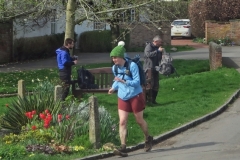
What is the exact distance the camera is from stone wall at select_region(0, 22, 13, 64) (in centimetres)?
3014

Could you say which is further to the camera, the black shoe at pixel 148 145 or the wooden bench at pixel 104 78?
the wooden bench at pixel 104 78

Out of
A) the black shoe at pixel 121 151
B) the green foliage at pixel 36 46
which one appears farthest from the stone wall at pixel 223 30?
the black shoe at pixel 121 151

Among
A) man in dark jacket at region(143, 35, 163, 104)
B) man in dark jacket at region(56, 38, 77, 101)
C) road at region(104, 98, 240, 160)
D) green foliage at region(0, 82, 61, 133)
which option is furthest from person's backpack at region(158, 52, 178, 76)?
green foliage at region(0, 82, 61, 133)

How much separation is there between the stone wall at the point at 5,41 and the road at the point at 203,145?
1743 centimetres

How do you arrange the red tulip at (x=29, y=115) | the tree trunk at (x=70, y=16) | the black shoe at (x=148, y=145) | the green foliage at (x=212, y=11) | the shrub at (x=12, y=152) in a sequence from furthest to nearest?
the green foliage at (x=212, y=11), the tree trunk at (x=70, y=16), the red tulip at (x=29, y=115), the black shoe at (x=148, y=145), the shrub at (x=12, y=152)

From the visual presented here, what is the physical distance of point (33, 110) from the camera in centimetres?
1174

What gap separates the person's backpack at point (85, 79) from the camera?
Answer: 15141 mm

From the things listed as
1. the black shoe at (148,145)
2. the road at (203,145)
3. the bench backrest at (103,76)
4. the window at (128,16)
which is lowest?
the road at (203,145)

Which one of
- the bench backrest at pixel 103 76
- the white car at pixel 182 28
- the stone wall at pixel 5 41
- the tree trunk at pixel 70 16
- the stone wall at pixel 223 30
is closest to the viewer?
the bench backrest at pixel 103 76

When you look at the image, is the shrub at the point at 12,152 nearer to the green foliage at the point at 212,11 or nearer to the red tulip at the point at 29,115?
the red tulip at the point at 29,115

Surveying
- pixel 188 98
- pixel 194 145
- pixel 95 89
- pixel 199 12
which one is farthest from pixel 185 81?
pixel 199 12

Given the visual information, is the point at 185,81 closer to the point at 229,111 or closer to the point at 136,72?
the point at 229,111

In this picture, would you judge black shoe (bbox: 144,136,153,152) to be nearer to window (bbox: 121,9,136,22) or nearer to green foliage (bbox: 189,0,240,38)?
window (bbox: 121,9,136,22)

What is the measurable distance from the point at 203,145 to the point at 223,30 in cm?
3100
